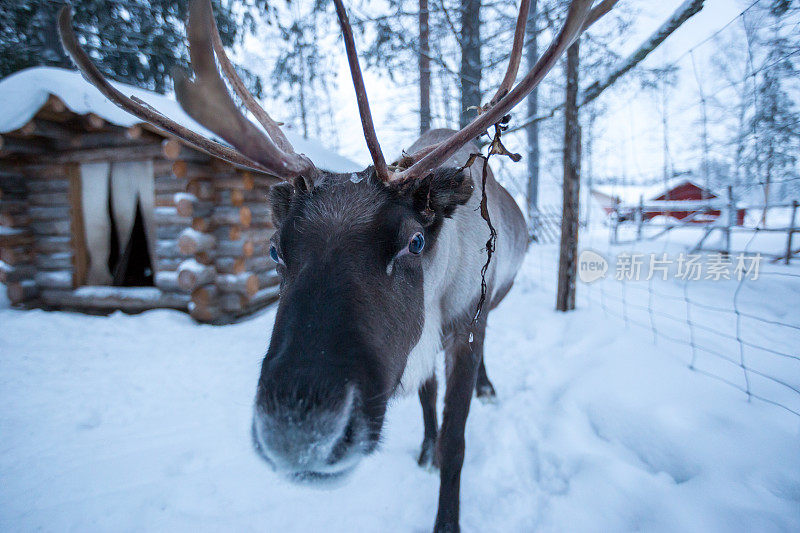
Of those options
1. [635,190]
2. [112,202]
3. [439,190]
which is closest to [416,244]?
[439,190]

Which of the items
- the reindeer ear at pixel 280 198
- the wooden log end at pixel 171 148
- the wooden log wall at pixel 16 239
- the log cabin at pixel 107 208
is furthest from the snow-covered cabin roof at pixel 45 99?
the reindeer ear at pixel 280 198

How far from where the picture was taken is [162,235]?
5266mm

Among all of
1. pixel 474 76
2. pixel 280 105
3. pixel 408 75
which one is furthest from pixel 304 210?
pixel 280 105

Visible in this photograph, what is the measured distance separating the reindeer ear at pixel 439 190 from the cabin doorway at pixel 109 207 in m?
5.56

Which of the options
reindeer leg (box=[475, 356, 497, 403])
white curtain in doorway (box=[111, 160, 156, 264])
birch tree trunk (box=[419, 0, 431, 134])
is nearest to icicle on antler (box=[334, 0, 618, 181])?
reindeer leg (box=[475, 356, 497, 403])

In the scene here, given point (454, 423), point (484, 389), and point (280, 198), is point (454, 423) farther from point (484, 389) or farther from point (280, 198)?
point (280, 198)

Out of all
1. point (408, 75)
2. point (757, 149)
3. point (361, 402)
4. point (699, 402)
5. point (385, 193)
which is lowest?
point (699, 402)

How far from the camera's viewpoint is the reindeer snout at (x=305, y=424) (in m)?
0.95

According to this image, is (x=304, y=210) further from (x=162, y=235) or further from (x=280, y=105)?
(x=280, y=105)

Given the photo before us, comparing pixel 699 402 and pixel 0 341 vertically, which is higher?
pixel 699 402

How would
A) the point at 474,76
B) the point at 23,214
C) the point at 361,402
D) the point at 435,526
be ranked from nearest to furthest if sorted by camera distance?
the point at 361,402 → the point at 435,526 → the point at 23,214 → the point at 474,76

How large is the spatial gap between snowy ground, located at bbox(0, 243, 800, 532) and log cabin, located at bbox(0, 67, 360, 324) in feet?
6.47

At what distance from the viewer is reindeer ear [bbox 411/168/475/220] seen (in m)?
1.52

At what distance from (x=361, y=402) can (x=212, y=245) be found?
510 centimetres
